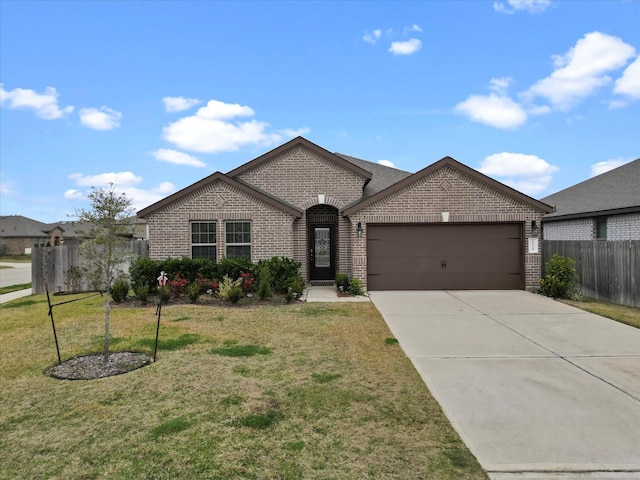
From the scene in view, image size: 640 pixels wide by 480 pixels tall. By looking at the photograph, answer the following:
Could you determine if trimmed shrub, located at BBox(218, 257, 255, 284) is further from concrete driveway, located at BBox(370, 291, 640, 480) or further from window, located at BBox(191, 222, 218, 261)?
concrete driveway, located at BBox(370, 291, 640, 480)

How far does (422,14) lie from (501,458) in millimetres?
13217

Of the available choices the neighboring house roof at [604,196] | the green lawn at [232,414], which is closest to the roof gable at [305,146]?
the green lawn at [232,414]

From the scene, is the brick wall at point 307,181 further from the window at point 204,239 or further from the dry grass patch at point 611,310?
the dry grass patch at point 611,310

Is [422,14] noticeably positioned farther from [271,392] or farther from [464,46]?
[271,392]

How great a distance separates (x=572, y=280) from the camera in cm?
1223

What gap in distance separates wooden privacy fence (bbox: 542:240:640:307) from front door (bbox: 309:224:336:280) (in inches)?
313

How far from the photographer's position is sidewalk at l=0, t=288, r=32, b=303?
46.1ft

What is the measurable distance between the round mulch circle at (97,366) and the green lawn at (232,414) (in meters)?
0.22

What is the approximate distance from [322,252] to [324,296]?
3320 millimetres

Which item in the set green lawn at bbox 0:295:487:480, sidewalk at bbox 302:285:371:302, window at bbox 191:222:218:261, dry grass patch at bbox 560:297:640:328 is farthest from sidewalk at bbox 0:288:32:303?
dry grass patch at bbox 560:297:640:328

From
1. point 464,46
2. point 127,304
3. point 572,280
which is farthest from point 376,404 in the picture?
point 464,46

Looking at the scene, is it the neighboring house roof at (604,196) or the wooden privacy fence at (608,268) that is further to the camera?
the neighboring house roof at (604,196)

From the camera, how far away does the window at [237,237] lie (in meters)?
14.0

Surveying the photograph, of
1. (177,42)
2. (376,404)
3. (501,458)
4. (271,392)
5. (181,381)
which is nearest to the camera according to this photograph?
(501,458)
